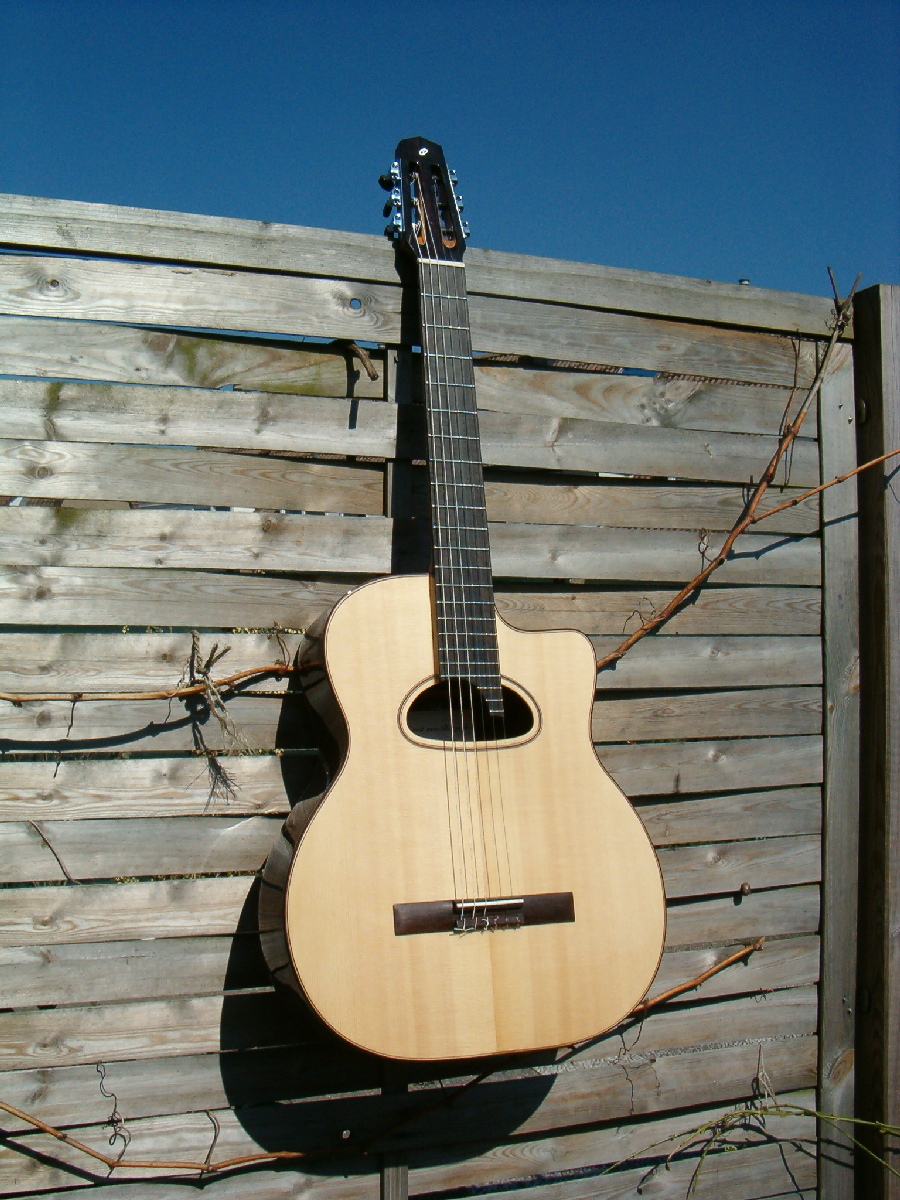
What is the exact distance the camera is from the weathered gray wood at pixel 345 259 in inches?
96.3

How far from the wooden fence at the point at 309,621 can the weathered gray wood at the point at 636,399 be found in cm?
1

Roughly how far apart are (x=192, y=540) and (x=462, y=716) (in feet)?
2.77

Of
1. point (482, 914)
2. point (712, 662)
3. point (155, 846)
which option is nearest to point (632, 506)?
point (712, 662)

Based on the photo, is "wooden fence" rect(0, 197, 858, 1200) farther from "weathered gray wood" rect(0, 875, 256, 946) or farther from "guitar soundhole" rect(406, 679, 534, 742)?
"guitar soundhole" rect(406, 679, 534, 742)

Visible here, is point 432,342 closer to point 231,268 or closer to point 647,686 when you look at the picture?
point 231,268

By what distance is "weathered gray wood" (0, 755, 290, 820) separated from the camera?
234 centimetres

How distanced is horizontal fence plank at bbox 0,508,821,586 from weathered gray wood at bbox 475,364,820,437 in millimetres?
358

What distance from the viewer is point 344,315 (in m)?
2.69

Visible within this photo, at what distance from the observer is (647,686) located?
2.89 m

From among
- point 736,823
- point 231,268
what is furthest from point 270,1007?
point 231,268

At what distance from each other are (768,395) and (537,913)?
1.88 m

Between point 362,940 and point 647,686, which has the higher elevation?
point 647,686

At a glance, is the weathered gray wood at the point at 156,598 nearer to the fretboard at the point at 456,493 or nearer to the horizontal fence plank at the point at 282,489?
the horizontal fence plank at the point at 282,489

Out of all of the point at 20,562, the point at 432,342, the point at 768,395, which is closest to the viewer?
the point at 20,562
